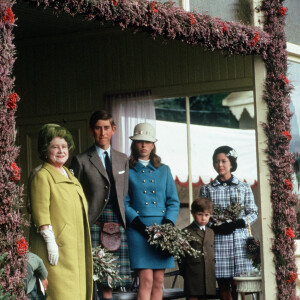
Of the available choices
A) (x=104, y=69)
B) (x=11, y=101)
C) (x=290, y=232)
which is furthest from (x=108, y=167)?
(x=104, y=69)

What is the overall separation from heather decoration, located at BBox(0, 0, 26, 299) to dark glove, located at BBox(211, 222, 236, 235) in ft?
11.0

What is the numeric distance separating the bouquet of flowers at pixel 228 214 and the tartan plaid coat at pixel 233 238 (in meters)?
0.06

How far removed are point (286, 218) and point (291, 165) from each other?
0.58m

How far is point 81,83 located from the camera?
11242 millimetres

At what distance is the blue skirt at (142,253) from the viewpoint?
7523 millimetres

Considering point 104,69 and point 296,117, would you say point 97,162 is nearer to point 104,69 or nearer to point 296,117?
point 296,117

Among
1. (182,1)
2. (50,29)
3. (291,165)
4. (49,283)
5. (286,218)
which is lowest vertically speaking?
(49,283)

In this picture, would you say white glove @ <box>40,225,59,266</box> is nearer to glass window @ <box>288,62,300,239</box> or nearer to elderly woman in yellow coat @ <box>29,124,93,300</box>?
elderly woman in yellow coat @ <box>29,124,93,300</box>

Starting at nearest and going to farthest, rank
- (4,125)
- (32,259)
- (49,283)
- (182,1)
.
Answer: (4,125) → (32,259) → (49,283) → (182,1)

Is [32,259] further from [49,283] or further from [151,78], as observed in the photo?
[151,78]

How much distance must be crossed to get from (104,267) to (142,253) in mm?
586

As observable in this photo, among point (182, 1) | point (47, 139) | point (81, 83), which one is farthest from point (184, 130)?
point (47, 139)

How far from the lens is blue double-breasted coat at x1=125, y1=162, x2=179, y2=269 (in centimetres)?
754


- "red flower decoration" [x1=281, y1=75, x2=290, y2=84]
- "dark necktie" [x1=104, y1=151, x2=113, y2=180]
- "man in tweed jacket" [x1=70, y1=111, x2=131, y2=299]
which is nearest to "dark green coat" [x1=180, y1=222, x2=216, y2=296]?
"man in tweed jacket" [x1=70, y1=111, x2=131, y2=299]
